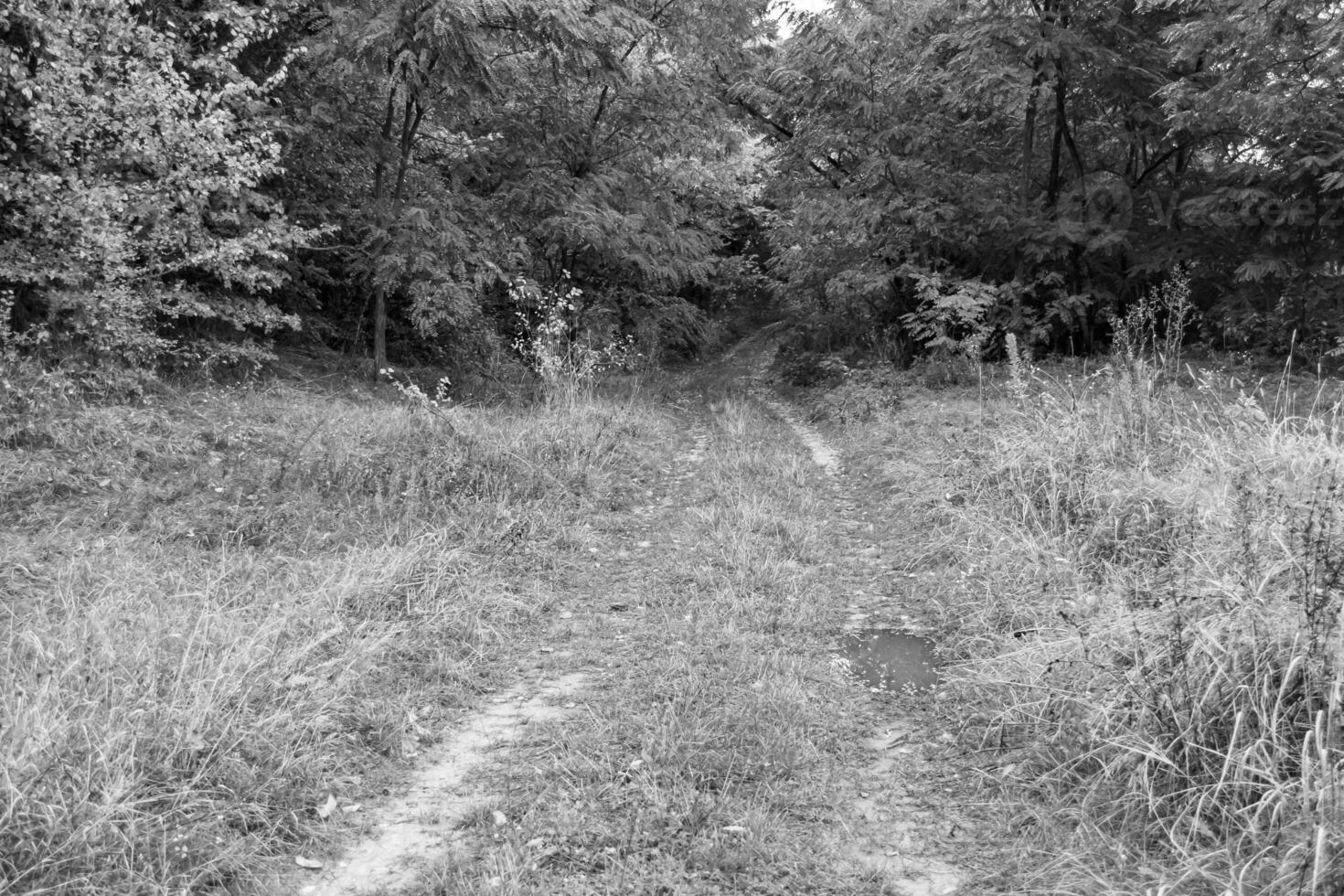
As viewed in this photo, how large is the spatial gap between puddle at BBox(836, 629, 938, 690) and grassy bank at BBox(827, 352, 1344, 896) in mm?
242

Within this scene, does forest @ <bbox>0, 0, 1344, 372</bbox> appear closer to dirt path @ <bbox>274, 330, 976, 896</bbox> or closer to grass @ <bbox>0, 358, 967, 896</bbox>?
grass @ <bbox>0, 358, 967, 896</bbox>

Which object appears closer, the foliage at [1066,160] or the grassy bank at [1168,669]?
the grassy bank at [1168,669]

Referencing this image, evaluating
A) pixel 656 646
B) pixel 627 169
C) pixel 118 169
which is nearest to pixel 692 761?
pixel 656 646

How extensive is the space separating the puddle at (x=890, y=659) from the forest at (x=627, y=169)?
22.0 feet

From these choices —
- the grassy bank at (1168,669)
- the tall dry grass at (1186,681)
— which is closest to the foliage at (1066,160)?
the grassy bank at (1168,669)

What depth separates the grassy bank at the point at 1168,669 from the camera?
260 cm

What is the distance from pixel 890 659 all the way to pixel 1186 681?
1763mm

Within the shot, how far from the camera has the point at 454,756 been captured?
3654 mm


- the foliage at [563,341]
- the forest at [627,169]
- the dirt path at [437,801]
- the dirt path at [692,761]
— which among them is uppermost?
the forest at [627,169]

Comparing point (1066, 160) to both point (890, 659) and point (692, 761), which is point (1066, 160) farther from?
point (692, 761)

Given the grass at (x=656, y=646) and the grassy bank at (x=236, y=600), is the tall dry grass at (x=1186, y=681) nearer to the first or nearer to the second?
the grass at (x=656, y=646)

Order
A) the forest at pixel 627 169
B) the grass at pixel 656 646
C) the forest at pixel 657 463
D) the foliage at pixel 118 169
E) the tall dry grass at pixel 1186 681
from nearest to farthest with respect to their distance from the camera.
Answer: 1. the tall dry grass at pixel 1186 681
2. the grass at pixel 656 646
3. the forest at pixel 657 463
4. the foliage at pixel 118 169
5. the forest at pixel 627 169

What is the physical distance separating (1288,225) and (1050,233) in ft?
9.69

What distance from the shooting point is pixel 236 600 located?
14.9 ft
